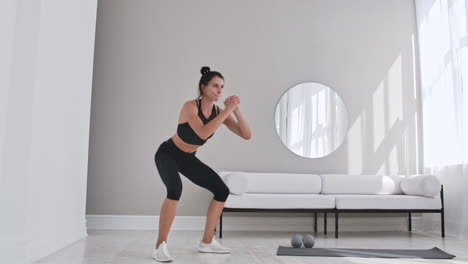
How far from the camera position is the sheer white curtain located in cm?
427

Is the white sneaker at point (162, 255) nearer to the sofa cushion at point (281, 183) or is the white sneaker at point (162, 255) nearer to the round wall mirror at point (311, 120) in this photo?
the sofa cushion at point (281, 183)

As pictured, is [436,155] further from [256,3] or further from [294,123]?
[256,3]

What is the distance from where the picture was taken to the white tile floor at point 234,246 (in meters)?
2.78

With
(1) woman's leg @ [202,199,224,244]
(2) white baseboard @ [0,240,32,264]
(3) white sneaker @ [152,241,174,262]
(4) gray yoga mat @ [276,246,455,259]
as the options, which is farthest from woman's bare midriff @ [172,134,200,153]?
(2) white baseboard @ [0,240,32,264]

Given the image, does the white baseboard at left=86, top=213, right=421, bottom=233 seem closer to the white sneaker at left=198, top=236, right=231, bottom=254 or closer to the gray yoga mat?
the gray yoga mat

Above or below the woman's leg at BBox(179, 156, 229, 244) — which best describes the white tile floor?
below

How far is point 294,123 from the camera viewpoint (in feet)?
16.2

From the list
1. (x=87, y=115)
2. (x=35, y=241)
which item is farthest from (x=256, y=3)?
(x=35, y=241)

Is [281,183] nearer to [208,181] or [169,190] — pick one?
[208,181]

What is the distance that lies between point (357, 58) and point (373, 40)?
310 millimetres

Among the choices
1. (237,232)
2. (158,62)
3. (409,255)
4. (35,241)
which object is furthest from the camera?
(158,62)

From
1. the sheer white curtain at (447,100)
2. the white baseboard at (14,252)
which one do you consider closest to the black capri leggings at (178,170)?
the white baseboard at (14,252)

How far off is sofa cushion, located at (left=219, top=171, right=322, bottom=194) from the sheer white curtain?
4.55 feet

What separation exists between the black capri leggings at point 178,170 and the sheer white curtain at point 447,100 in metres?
2.70
